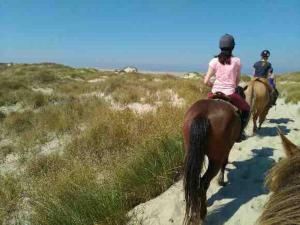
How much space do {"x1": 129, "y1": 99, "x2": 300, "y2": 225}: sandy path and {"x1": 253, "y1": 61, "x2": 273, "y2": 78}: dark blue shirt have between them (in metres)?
2.79

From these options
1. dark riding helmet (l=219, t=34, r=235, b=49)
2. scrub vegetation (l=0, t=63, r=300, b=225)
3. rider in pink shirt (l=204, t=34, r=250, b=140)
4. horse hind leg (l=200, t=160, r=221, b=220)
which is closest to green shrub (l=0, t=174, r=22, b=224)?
scrub vegetation (l=0, t=63, r=300, b=225)

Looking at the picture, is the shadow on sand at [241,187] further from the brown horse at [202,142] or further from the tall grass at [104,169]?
the tall grass at [104,169]

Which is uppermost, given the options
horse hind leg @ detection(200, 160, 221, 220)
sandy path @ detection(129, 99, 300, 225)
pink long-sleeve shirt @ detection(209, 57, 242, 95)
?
pink long-sleeve shirt @ detection(209, 57, 242, 95)

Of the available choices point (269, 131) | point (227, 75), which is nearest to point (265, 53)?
point (269, 131)

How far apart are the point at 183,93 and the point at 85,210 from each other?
12042 millimetres

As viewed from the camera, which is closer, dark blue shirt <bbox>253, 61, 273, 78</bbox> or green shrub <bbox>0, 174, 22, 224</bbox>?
green shrub <bbox>0, 174, 22, 224</bbox>

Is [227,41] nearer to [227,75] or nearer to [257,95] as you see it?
[227,75]

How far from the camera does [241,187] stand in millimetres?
5418

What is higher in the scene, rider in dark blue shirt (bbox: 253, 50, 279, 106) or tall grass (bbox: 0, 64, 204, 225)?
rider in dark blue shirt (bbox: 253, 50, 279, 106)

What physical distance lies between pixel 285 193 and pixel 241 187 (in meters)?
4.46

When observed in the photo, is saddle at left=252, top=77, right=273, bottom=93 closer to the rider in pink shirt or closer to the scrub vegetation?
the scrub vegetation

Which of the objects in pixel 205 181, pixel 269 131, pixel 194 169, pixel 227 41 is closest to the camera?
pixel 194 169

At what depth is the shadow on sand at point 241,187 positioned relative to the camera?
4.61 m

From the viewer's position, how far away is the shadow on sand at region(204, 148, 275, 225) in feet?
15.1
